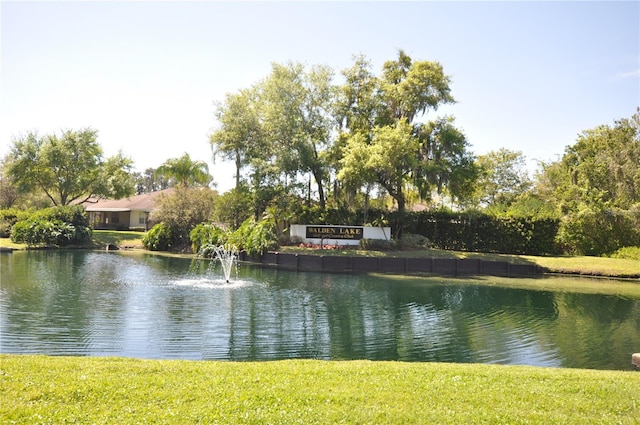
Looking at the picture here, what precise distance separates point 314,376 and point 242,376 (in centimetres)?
99

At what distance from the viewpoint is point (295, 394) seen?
610 centimetres

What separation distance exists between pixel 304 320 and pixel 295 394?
25.5 feet

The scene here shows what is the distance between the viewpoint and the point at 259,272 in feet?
85.1

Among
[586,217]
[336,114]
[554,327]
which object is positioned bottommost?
[554,327]

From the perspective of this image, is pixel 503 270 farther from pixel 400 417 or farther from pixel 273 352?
pixel 400 417

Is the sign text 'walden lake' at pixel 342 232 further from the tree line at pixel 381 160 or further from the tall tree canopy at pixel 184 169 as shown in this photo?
the tall tree canopy at pixel 184 169

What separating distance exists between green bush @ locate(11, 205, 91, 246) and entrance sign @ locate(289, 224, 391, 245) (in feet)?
60.4

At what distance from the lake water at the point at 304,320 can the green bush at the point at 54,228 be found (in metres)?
14.9

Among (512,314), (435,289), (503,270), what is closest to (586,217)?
(503,270)

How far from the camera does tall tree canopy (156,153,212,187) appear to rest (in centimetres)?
5209

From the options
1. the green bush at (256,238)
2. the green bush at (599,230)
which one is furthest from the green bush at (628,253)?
the green bush at (256,238)

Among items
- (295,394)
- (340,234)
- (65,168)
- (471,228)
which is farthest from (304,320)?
(65,168)

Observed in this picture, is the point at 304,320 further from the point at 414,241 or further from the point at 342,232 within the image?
the point at 414,241

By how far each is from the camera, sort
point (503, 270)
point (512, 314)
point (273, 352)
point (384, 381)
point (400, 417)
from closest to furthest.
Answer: point (400, 417)
point (384, 381)
point (273, 352)
point (512, 314)
point (503, 270)
